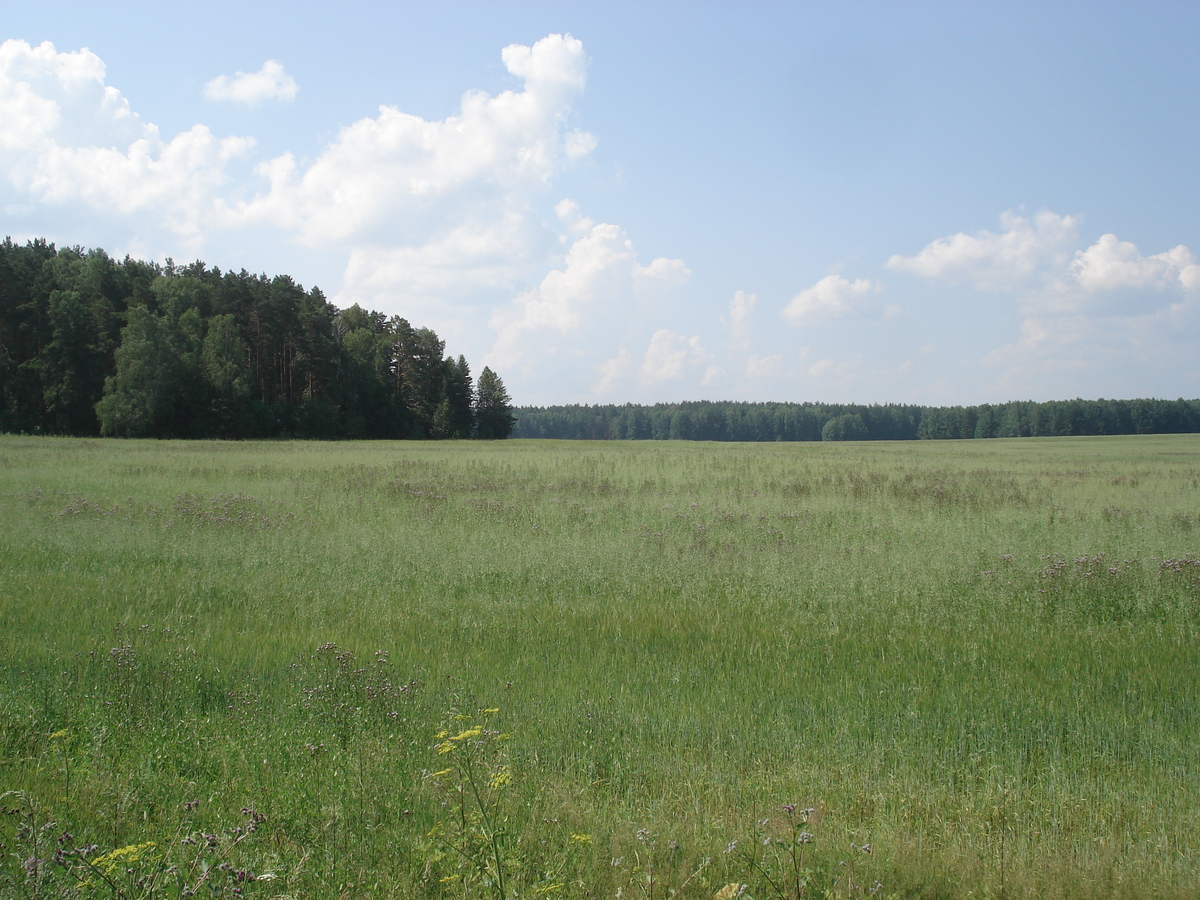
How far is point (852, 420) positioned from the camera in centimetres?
14288

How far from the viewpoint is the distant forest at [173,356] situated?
54.9 metres

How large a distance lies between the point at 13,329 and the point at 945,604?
7375 cm

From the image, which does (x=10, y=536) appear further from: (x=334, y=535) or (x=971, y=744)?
(x=971, y=744)

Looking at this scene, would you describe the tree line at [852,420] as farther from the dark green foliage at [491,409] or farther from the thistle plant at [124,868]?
the thistle plant at [124,868]

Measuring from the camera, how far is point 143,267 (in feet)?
221

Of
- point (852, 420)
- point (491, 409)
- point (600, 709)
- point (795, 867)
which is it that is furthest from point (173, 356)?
point (852, 420)

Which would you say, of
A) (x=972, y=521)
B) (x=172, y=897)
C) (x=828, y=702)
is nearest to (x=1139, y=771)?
A: (x=828, y=702)

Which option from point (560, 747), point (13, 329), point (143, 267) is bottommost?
point (560, 747)

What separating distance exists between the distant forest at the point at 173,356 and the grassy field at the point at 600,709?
4915 cm

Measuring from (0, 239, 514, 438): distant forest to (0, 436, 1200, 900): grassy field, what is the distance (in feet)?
161

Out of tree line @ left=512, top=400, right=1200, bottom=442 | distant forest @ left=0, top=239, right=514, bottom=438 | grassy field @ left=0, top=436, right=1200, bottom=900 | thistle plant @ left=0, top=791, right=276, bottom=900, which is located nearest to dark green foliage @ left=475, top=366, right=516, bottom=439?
distant forest @ left=0, top=239, right=514, bottom=438

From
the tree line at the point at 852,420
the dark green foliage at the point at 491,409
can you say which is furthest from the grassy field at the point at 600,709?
the tree line at the point at 852,420

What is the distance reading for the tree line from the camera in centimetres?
12719

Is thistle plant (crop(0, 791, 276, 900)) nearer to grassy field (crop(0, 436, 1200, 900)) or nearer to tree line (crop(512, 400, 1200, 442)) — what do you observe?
grassy field (crop(0, 436, 1200, 900))
